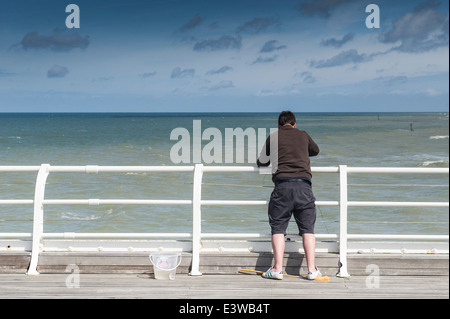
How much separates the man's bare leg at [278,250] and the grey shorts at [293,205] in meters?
0.05

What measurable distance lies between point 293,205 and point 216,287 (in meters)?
0.99

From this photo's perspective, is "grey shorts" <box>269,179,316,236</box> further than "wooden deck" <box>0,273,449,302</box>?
Yes

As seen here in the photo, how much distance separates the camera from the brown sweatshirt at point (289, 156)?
17.1 feet

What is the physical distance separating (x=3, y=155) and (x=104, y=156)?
7841mm

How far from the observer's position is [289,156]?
17.1 feet

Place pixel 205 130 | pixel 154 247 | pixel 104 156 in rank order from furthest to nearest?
1. pixel 205 130
2. pixel 104 156
3. pixel 154 247

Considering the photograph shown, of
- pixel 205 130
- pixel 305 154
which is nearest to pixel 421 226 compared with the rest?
pixel 305 154

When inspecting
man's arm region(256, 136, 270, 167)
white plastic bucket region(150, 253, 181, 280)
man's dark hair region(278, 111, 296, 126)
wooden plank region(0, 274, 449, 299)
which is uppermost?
man's dark hair region(278, 111, 296, 126)

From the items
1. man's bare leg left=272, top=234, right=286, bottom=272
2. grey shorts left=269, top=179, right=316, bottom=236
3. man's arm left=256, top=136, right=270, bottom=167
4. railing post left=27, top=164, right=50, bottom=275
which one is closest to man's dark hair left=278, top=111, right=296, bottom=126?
man's arm left=256, top=136, right=270, bottom=167

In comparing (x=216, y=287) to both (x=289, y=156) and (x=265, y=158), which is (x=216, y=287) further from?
(x=289, y=156)

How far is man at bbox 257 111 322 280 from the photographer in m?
5.21

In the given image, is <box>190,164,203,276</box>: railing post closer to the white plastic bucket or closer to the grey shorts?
the white plastic bucket
